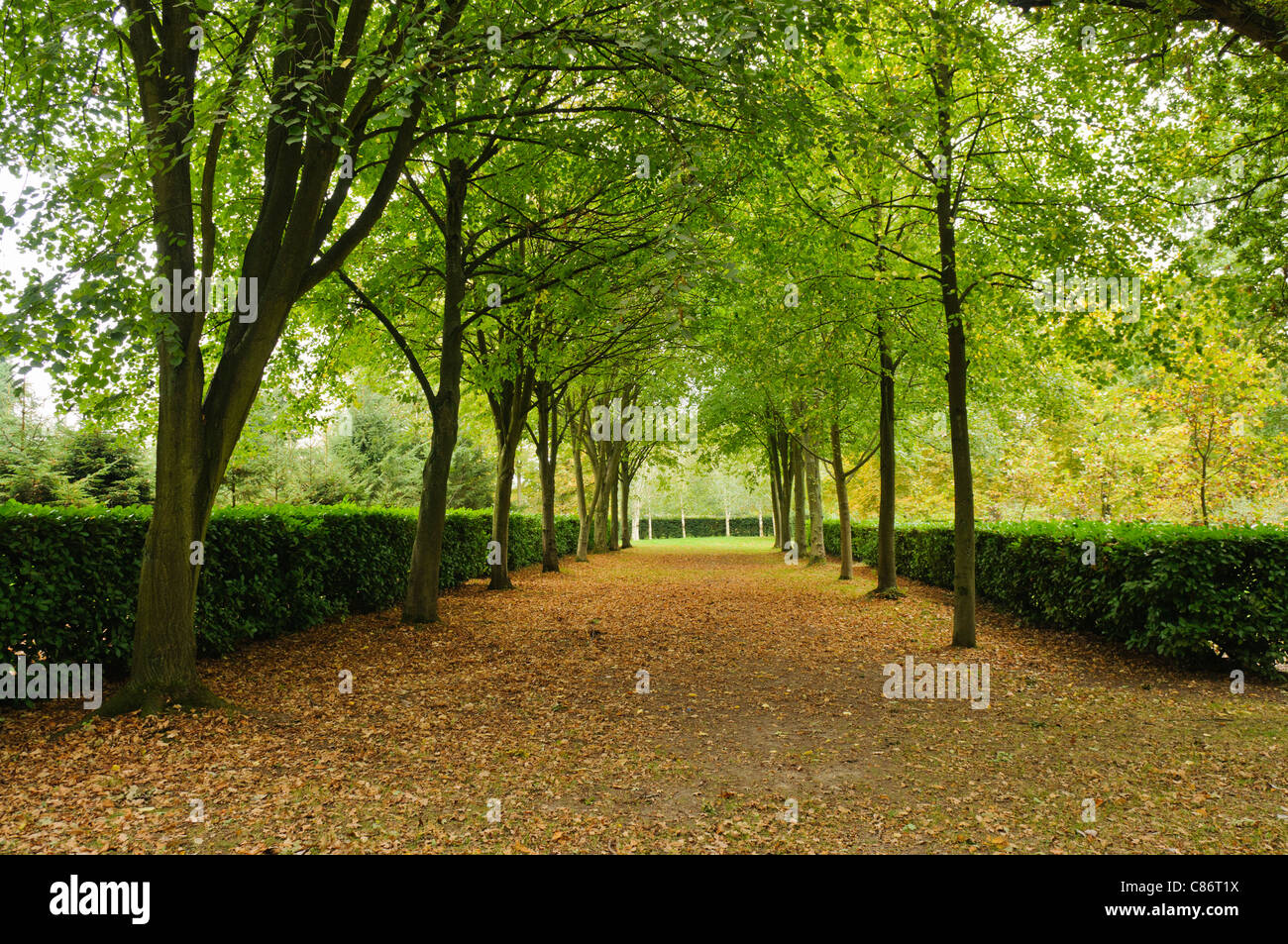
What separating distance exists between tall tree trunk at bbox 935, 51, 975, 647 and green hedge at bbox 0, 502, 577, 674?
8932 millimetres

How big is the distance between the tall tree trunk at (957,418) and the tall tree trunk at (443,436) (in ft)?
23.6

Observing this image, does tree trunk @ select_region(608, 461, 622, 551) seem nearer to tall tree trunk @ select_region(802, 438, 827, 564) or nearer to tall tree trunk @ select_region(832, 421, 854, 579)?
tall tree trunk @ select_region(802, 438, 827, 564)

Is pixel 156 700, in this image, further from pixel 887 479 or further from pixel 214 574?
pixel 887 479

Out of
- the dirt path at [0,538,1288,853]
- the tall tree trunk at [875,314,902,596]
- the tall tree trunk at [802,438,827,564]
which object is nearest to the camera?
the dirt path at [0,538,1288,853]

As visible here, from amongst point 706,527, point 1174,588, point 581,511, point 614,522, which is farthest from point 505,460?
point 706,527

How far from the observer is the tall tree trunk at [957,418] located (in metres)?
9.42

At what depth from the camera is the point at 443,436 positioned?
1135 centimetres

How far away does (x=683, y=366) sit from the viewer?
88.1 feet

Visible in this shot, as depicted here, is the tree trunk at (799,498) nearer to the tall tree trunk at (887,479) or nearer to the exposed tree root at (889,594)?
the tall tree trunk at (887,479)

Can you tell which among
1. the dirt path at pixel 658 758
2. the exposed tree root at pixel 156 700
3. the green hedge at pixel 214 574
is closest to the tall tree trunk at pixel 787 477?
the green hedge at pixel 214 574

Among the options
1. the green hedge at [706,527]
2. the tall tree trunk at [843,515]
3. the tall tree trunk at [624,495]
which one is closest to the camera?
the tall tree trunk at [843,515]

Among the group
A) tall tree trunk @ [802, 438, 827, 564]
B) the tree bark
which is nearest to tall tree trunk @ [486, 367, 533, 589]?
the tree bark

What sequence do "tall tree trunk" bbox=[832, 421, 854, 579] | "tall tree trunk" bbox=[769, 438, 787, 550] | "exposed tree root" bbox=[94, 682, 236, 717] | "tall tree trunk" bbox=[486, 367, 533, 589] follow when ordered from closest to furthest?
"exposed tree root" bbox=[94, 682, 236, 717]
"tall tree trunk" bbox=[486, 367, 533, 589]
"tall tree trunk" bbox=[832, 421, 854, 579]
"tall tree trunk" bbox=[769, 438, 787, 550]

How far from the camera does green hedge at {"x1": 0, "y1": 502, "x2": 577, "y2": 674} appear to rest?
240 inches
